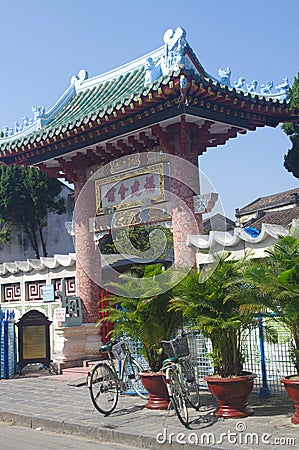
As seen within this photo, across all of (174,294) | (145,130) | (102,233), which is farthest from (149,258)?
(174,294)

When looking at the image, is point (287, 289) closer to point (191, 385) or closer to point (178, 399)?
point (178, 399)

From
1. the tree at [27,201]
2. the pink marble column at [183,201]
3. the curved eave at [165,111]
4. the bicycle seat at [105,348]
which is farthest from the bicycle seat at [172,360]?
the tree at [27,201]

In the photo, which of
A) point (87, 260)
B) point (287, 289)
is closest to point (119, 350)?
point (287, 289)

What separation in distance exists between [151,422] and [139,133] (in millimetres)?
6563

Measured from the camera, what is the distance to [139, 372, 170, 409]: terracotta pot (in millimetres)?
8719

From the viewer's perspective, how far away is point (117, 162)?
13609mm

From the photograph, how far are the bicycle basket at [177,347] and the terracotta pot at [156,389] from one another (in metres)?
0.41

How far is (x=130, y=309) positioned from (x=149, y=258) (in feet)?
18.1

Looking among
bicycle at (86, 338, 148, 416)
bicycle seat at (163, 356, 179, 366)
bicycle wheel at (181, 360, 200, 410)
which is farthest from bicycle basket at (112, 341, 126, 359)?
bicycle seat at (163, 356, 179, 366)

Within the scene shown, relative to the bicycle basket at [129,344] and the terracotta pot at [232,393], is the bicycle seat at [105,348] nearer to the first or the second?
the bicycle basket at [129,344]

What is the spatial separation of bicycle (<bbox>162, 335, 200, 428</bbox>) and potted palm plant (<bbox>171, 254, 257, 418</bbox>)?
41 cm

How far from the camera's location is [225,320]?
26.0ft

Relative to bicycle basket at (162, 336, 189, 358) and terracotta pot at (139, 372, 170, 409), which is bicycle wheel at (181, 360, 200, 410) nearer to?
bicycle basket at (162, 336, 189, 358)

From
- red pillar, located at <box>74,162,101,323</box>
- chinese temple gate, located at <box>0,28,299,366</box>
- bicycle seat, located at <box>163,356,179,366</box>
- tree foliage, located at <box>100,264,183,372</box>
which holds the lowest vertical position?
bicycle seat, located at <box>163,356,179,366</box>
